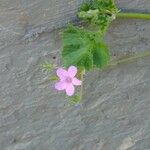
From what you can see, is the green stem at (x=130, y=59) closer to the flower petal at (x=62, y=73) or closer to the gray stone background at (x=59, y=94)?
the gray stone background at (x=59, y=94)

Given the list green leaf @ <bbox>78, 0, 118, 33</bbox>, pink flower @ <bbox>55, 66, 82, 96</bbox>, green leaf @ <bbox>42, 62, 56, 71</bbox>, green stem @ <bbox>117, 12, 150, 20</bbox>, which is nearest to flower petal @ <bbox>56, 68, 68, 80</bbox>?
pink flower @ <bbox>55, 66, 82, 96</bbox>

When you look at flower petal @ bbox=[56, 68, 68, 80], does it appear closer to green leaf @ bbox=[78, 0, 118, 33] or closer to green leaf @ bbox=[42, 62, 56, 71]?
green leaf @ bbox=[42, 62, 56, 71]

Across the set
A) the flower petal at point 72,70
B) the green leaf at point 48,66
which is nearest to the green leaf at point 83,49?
the flower petal at point 72,70

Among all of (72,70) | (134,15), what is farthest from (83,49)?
(134,15)

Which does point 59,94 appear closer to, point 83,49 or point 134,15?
point 83,49

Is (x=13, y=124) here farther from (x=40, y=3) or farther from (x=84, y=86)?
(x=40, y=3)

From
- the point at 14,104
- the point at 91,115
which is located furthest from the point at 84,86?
the point at 14,104
